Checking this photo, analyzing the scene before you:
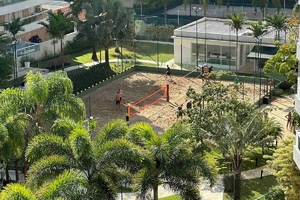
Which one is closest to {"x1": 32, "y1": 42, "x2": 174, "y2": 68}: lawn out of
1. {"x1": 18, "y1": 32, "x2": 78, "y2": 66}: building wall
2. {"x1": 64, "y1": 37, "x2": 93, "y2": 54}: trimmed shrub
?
{"x1": 64, "y1": 37, "x2": 93, "y2": 54}: trimmed shrub

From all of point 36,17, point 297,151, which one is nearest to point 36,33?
point 36,17

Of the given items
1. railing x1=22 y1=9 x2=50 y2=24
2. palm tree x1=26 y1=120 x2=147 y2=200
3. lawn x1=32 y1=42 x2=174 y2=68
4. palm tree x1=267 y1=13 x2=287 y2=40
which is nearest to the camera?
palm tree x1=26 y1=120 x2=147 y2=200

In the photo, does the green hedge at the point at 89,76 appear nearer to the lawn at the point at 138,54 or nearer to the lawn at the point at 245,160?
the lawn at the point at 138,54

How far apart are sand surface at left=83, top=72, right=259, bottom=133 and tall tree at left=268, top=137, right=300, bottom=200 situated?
13.7 metres

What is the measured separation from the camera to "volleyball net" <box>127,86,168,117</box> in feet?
159

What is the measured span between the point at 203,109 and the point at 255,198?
20.3 ft

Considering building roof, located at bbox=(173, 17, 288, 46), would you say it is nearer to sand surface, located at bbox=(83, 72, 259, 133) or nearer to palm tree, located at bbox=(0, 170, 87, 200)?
sand surface, located at bbox=(83, 72, 259, 133)

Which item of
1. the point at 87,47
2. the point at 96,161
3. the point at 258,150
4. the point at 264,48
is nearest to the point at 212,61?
the point at 264,48

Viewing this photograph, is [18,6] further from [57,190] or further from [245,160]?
[57,190]

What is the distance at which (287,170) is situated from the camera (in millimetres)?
30547

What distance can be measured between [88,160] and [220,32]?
34.0 metres

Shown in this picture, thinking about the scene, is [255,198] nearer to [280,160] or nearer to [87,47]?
[280,160]

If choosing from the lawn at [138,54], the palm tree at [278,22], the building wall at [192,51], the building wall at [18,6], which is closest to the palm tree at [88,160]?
the palm tree at [278,22]

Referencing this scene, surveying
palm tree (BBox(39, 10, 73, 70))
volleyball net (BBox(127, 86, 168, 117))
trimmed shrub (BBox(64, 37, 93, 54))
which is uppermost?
palm tree (BBox(39, 10, 73, 70))
